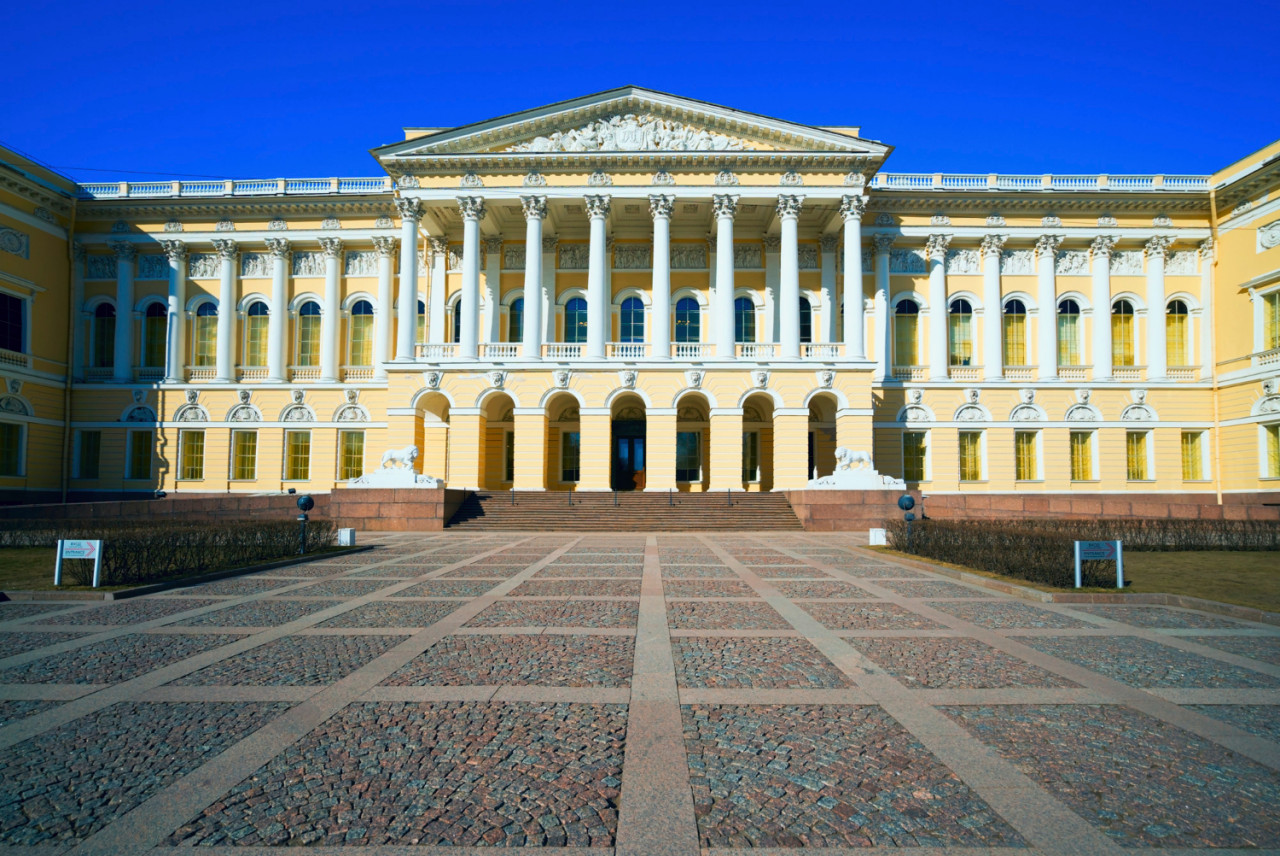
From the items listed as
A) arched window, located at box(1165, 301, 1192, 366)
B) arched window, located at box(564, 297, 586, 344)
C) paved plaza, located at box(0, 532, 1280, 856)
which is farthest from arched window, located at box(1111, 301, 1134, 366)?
paved plaza, located at box(0, 532, 1280, 856)

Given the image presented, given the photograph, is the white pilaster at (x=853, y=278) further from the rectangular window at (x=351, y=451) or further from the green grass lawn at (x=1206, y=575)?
the rectangular window at (x=351, y=451)

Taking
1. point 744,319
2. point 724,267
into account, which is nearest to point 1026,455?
point 744,319

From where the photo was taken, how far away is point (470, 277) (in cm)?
3281

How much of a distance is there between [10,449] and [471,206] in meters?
24.6

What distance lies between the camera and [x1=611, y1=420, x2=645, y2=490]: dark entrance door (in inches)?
1499

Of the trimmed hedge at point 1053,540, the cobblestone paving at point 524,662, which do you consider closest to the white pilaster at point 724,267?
the trimmed hedge at point 1053,540

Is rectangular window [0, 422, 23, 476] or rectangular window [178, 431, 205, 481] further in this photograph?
rectangular window [178, 431, 205, 481]

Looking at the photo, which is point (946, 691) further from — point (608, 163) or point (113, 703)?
point (608, 163)

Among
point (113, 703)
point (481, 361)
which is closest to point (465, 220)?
point (481, 361)

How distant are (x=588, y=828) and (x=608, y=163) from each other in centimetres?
3318

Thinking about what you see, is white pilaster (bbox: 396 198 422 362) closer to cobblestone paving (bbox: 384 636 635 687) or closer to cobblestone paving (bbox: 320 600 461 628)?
cobblestone paving (bbox: 320 600 461 628)

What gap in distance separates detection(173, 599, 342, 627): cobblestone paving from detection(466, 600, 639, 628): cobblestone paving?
2399mm

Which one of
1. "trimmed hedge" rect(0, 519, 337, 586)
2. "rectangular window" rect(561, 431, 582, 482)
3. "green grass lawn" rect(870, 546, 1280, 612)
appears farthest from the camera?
"rectangular window" rect(561, 431, 582, 482)

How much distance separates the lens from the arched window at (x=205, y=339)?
129 feet
